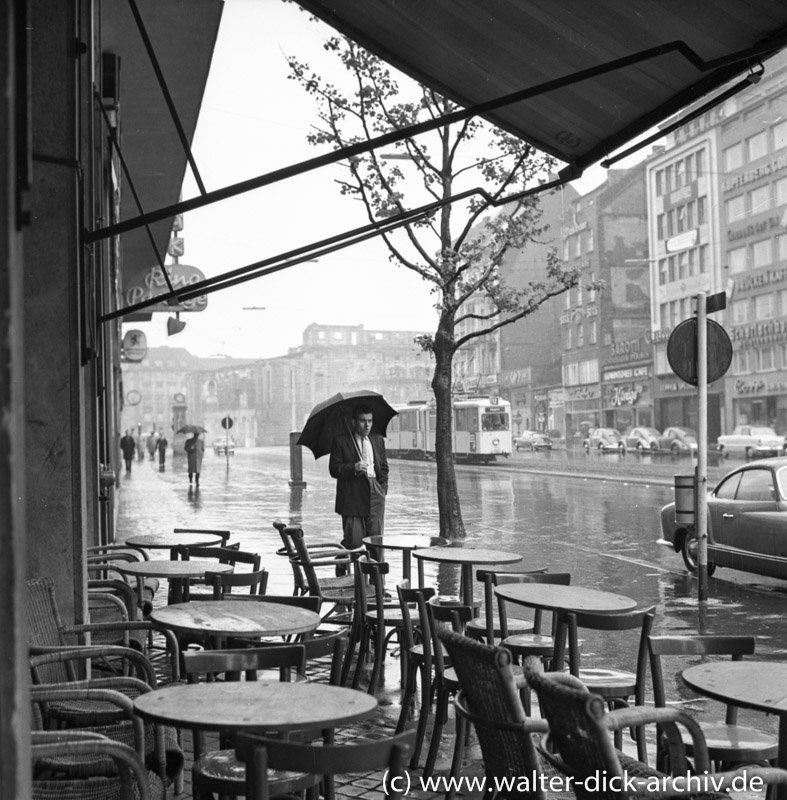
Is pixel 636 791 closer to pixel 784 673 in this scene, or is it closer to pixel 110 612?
pixel 784 673

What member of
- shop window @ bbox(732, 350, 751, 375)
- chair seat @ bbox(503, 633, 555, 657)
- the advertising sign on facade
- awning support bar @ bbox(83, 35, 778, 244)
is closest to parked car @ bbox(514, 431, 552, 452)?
shop window @ bbox(732, 350, 751, 375)

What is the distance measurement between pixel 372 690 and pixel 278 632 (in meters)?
2.33

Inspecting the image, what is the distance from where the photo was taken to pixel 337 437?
34.2ft

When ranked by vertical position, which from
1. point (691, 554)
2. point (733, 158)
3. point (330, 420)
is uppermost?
point (733, 158)

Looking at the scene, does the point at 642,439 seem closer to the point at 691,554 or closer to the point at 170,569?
the point at 691,554

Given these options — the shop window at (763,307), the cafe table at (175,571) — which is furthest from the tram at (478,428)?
the cafe table at (175,571)

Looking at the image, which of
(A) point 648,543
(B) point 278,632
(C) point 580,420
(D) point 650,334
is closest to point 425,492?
(A) point 648,543

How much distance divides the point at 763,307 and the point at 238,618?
2161 inches

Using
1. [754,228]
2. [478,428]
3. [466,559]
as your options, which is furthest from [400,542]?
[754,228]

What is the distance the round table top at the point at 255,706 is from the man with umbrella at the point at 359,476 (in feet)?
21.2

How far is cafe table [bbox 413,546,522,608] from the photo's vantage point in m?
6.70

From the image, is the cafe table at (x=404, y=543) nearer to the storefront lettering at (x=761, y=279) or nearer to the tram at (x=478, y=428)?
the tram at (x=478, y=428)

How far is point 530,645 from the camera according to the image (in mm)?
5449

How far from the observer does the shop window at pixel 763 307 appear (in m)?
54.9
